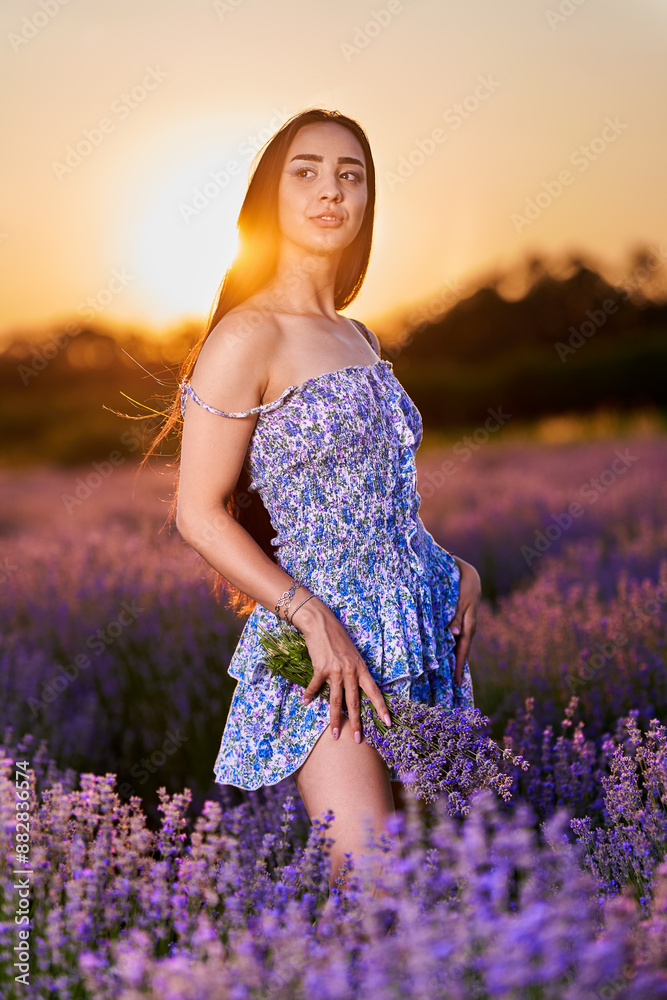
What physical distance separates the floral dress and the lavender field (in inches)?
6.7

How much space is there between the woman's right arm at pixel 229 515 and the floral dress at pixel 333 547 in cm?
4

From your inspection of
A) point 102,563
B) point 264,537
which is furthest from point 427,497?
point 264,537

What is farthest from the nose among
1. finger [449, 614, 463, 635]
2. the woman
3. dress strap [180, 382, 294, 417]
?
finger [449, 614, 463, 635]

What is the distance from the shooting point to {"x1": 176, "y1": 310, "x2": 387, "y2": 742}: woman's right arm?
1.82m

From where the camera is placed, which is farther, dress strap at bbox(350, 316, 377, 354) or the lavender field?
dress strap at bbox(350, 316, 377, 354)

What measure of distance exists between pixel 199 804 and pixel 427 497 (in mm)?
4330

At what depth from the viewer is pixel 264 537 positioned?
217 cm

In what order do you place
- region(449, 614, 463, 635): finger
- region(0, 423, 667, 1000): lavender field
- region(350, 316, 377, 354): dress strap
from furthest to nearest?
region(350, 316, 377, 354): dress strap < region(449, 614, 463, 635): finger < region(0, 423, 667, 1000): lavender field

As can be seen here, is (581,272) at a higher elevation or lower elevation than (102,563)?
higher

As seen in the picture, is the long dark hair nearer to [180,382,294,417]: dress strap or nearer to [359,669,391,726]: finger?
[180,382,294,417]: dress strap

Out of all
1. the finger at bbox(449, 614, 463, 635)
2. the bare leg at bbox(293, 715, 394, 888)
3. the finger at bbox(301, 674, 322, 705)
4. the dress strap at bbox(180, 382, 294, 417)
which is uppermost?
the dress strap at bbox(180, 382, 294, 417)

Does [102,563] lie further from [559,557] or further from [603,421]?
[603,421]

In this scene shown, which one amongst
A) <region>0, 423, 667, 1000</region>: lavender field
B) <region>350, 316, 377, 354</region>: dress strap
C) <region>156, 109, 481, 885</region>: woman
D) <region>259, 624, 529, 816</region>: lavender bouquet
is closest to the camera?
<region>0, 423, 667, 1000</region>: lavender field

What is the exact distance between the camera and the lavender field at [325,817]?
111 centimetres
